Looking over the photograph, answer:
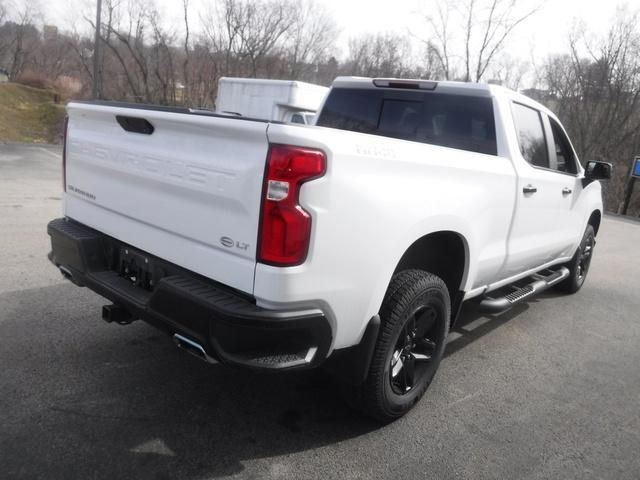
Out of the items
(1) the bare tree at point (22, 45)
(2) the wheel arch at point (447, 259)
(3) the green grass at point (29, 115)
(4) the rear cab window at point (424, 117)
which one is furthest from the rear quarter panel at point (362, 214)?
(1) the bare tree at point (22, 45)

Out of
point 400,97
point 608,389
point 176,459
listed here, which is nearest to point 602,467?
point 608,389

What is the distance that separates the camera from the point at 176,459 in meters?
2.55

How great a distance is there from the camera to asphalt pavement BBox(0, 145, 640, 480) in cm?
259

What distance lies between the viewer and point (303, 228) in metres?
2.16

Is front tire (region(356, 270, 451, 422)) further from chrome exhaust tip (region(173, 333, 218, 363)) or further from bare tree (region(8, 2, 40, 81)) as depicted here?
bare tree (region(8, 2, 40, 81))

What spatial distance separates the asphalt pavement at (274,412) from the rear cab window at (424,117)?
1.65 m

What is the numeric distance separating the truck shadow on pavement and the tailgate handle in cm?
150

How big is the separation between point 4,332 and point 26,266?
1.66 m

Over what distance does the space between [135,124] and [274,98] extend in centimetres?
1488

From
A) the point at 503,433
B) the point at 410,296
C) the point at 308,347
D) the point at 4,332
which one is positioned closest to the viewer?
the point at 308,347

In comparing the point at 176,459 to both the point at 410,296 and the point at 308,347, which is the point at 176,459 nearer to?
the point at 308,347

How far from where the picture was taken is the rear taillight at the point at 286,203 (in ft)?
6.95

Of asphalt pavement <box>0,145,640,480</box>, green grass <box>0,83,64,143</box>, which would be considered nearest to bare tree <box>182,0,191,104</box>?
green grass <box>0,83,64,143</box>

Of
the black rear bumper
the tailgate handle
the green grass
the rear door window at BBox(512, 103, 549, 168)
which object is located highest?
the rear door window at BBox(512, 103, 549, 168)
